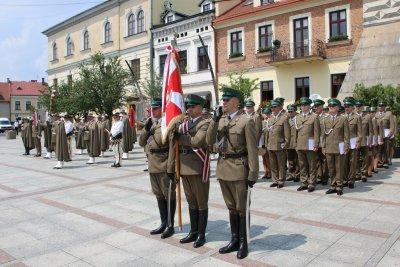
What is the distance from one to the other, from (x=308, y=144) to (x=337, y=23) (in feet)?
48.7

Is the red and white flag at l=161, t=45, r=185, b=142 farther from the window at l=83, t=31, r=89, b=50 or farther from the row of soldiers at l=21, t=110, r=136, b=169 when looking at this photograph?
the window at l=83, t=31, r=89, b=50

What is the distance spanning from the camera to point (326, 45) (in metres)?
21.5

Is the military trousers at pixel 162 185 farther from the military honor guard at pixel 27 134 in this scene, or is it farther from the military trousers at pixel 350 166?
the military honor guard at pixel 27 134

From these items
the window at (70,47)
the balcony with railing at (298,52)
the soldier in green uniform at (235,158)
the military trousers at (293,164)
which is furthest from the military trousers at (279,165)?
the window at (70,47)

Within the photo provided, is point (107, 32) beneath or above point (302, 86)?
above

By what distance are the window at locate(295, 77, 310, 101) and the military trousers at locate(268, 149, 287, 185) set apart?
14072 millimetres

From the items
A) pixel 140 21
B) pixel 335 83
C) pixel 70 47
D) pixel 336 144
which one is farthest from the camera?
pixel 70 47

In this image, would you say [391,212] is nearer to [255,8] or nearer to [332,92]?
[332,92]

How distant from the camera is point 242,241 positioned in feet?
15.7

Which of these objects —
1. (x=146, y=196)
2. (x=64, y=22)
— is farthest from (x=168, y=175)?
(x=64, y=22)

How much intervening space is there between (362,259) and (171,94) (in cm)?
308

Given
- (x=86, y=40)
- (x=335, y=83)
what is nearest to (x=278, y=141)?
(x=335, y=83)

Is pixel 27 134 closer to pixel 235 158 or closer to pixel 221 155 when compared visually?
pixel 221 155

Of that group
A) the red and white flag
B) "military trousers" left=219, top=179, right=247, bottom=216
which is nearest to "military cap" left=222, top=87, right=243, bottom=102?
the red and white flag
